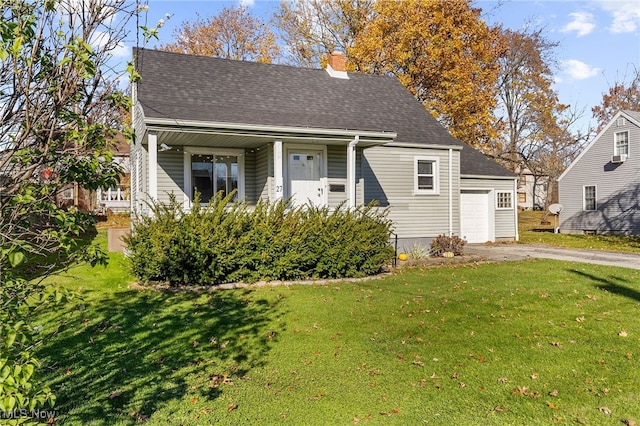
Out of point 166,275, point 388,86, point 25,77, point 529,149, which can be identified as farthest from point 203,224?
point 529,149

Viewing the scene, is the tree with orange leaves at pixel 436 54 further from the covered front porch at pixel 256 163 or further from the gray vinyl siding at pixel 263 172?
the gray vinyl siding at pixel 263 172

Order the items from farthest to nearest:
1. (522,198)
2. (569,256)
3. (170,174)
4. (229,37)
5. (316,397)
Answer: (522,198), (229,37), (569,256), (170,174), (316,397)

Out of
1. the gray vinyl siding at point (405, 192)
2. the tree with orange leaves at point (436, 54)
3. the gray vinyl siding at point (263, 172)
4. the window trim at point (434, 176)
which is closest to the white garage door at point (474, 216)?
the gray vinyl siding at point (405, 192)

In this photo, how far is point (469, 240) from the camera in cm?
1853

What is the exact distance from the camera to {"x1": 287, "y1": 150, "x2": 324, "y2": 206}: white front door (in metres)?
12.8

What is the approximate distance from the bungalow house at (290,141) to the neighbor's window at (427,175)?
1.4 inches

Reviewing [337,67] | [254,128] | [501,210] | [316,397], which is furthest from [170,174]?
[501,210]

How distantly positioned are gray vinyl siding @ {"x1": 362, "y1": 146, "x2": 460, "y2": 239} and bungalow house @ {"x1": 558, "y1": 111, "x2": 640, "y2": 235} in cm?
1246

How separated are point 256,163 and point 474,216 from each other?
410 inches

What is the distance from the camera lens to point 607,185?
22766mm

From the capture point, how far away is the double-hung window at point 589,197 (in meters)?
23.6

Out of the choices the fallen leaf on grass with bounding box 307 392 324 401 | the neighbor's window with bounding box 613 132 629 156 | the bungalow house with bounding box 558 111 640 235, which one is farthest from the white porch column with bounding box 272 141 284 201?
the neighbor's window with bounding box 613 132 629 156

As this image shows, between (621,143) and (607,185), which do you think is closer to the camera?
(621,143)

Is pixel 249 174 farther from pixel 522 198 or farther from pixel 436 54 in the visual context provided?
pixel 522 198
